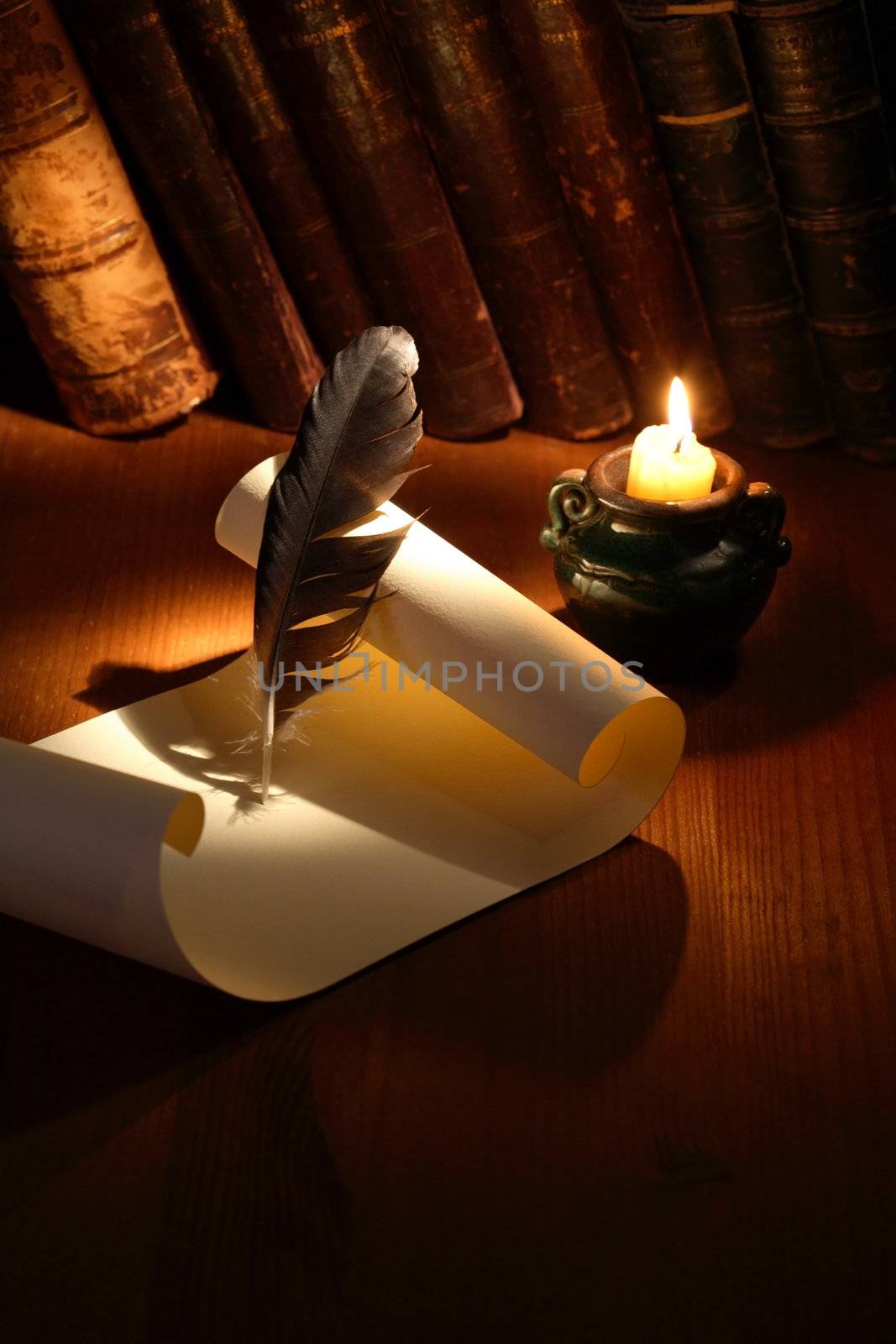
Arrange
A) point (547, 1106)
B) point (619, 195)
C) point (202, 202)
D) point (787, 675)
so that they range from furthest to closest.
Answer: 1. point (202, 202)
2. point (619, 195)
3. point (787, 675)
4. point (547, 1106)

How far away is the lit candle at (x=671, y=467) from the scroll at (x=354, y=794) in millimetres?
141

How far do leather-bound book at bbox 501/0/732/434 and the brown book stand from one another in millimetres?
497

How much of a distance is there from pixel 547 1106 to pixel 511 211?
3.20 ft

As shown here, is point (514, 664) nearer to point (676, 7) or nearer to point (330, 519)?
point (330, 519)

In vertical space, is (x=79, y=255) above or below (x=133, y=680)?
above

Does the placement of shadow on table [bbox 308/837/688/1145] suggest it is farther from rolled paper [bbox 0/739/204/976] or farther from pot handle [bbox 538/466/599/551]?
pot handle [bbox 538/466/599/551]

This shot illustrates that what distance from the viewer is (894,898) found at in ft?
2.84

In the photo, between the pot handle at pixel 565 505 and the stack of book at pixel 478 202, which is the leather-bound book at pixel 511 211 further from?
the pot handle at pixel 565 505

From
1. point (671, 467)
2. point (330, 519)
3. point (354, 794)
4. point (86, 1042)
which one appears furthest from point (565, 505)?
point (86, 1042)

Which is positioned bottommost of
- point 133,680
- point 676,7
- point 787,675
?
point 787,675

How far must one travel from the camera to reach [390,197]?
1.36 meters

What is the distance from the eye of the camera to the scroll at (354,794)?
2.72 feet

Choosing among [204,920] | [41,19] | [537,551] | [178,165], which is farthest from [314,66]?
[204,920]

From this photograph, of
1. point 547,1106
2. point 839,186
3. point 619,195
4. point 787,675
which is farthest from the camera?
point 619,195
